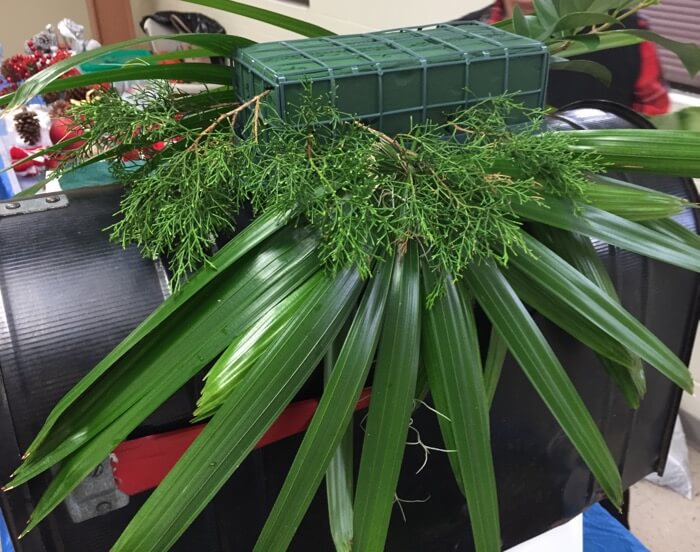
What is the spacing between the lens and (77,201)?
649mm

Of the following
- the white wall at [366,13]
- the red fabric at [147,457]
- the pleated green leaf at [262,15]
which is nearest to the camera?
the red fabric at [147,457]

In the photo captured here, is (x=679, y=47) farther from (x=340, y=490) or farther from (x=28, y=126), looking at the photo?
(x=28, y=126)

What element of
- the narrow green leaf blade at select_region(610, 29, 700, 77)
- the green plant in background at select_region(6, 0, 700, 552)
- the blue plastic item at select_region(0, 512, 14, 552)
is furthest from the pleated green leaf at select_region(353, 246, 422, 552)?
the blue plastic item at select_region(0, 512, 14, 552)

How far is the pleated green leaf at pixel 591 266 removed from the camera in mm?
627

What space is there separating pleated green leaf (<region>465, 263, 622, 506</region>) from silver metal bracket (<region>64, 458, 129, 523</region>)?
1.20 ft

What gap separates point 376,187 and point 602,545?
1012 millimetres

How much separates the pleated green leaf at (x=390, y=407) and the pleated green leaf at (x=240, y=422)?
5 cm

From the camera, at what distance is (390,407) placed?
0.52m

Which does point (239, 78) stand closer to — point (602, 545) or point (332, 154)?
point (332, 154)

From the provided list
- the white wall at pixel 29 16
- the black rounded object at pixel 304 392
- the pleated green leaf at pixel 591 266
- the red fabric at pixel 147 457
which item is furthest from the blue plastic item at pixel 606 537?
the white wall at pixel 29 16

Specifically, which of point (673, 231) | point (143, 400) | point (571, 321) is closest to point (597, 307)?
point (571, 321)

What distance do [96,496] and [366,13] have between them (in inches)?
81.2

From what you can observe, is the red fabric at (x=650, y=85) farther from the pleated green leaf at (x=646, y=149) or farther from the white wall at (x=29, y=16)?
the white wall at (x=29, y=16)

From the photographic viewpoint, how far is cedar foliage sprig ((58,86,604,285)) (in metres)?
0.54
